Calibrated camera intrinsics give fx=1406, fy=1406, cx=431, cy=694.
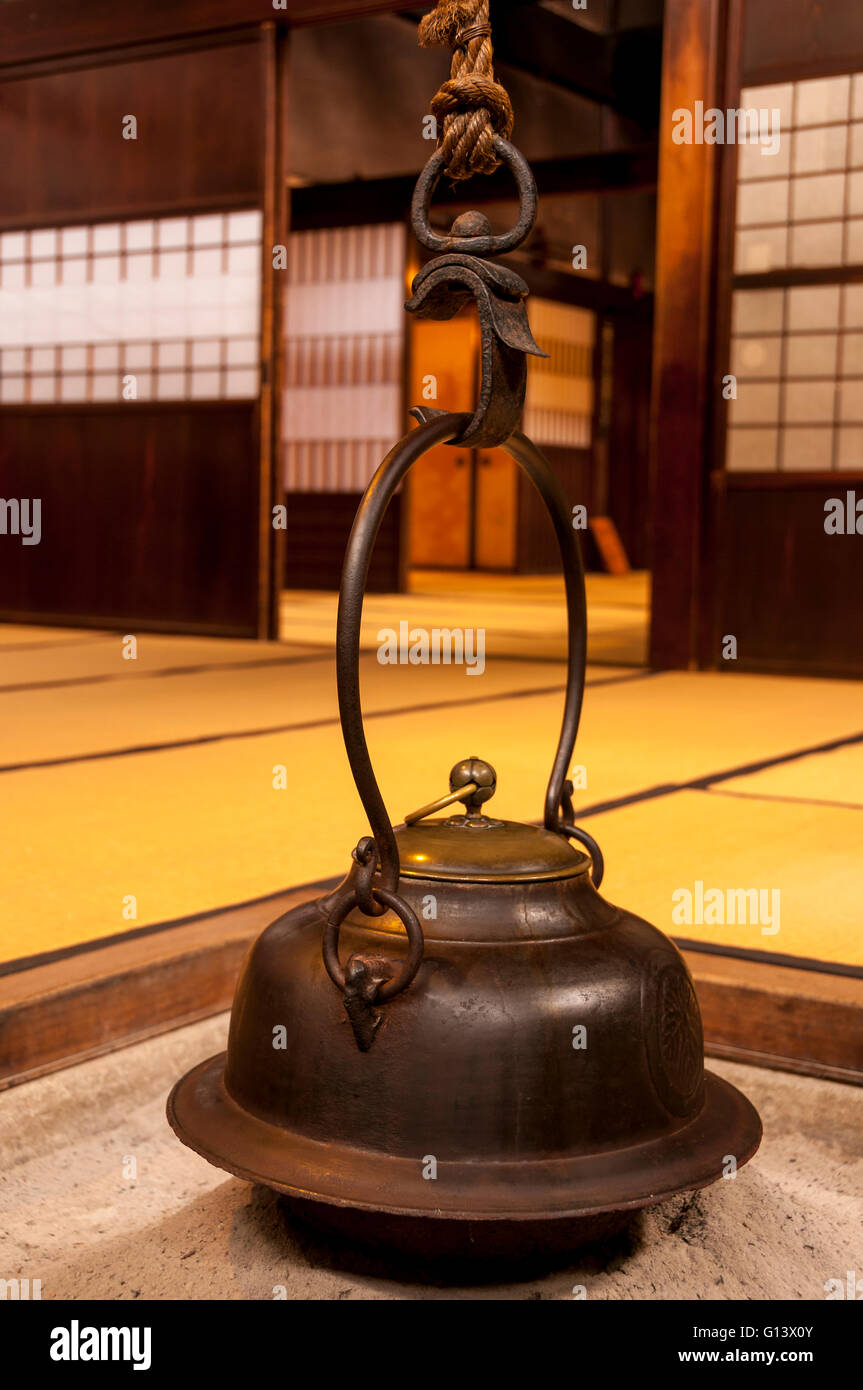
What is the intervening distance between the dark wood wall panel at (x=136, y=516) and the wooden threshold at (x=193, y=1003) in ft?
13.4

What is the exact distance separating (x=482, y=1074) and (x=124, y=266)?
5.52m

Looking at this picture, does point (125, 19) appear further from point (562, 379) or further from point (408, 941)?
point (562, 379)

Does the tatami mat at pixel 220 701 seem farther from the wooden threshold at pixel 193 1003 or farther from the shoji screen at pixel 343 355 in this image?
the shoji screen at pixel 343 355

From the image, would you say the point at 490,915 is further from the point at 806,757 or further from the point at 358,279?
the point at 358,279

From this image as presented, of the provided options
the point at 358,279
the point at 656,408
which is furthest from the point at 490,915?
the point at 358,279

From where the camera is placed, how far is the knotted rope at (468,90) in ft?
3.40

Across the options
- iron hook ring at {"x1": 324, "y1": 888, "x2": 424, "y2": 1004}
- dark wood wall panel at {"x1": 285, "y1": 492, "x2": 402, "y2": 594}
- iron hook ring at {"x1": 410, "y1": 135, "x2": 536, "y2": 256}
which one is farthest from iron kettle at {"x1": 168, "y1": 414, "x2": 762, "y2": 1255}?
dark wood wall panel at {"x1": 285, "y1": 492, "x2": 402, "y2": 594}

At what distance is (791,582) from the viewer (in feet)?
15.5

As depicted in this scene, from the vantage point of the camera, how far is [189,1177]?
51.9 inches

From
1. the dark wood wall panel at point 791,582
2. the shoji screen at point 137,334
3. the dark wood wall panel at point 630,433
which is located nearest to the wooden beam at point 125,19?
the shoji screen at point 137,334

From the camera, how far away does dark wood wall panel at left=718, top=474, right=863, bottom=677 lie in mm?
4656

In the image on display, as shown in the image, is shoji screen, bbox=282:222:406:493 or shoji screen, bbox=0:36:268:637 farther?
shoji screen, bbox=282:222:406:493

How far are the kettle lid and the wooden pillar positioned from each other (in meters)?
3.67

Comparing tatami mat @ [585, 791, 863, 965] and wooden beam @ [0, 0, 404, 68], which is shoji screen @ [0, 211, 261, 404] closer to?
wooden beam @ [0, 0, 404, 68]
